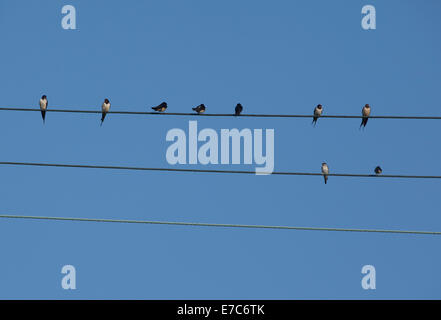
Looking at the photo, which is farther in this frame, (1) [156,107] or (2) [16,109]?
(1) [156,107]

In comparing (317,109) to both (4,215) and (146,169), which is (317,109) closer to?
(146,169)

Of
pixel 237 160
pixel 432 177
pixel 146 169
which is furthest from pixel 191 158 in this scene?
pixel 432 177

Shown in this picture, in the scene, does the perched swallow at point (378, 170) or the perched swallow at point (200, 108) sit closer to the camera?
the perched swallow at point (200, 108)

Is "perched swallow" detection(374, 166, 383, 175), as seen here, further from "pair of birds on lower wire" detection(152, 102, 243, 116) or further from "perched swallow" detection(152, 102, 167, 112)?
"perched swallow" detection(152, 102, 167, 112)

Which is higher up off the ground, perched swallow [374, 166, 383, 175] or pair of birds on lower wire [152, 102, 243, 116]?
pair of birds on lower wire [152, 102, 243, 116]

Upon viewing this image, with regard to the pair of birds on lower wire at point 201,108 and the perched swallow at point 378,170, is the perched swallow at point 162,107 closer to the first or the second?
the pair of birds on lower wire at point 201,108

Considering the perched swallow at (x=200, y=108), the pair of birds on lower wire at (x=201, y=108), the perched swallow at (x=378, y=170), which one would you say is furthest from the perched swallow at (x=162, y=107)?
the perched swallow at (x=378, y=170)

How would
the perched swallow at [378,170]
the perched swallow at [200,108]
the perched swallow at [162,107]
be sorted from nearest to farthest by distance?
the perched swallow at [200,108]
the perched swallow at [162,107]
the perched swallow at [378,170]

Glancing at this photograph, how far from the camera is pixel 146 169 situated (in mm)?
15523

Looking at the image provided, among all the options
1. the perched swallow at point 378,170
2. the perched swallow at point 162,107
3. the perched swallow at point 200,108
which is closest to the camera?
the perched swallow at point 200,108

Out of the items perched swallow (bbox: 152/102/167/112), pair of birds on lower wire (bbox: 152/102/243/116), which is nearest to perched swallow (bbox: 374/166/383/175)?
pair of birds on lower wire (bbox: 152/102/243/116)

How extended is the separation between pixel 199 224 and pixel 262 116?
5.63ft
